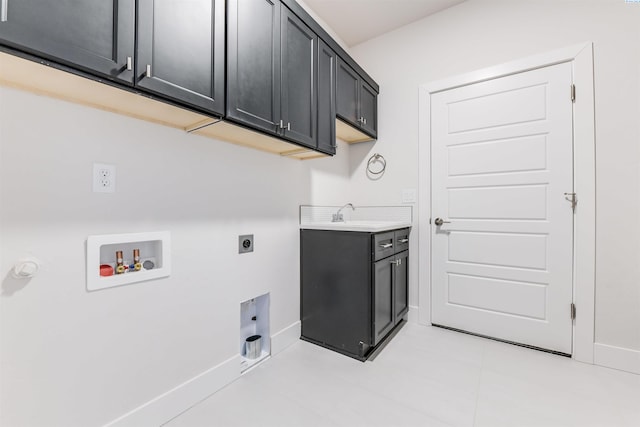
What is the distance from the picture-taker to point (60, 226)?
101 centimetres

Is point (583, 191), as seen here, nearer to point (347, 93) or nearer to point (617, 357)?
point (617, 357)

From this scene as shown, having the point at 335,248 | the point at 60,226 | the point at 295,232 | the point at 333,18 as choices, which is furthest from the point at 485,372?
the point at 333,18

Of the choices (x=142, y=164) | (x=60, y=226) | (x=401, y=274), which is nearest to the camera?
(x=60, y=226)

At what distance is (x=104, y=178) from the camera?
1119 mm

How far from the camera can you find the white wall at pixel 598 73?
1.75 meters

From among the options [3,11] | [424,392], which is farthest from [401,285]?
[3,11]

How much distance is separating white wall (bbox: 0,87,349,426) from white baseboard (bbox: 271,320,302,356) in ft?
1.12

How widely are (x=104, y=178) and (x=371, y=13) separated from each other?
2513 millimetres

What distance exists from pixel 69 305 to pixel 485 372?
2.24 meters

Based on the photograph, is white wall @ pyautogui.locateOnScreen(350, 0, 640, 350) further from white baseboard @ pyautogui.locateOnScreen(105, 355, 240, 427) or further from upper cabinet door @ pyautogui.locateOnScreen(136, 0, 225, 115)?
upper cabinet door @ pyautogui.locateOnScreen(136, 0, 225, 115)

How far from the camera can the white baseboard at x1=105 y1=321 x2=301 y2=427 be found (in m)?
1.22

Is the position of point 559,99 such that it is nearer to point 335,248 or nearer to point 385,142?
point 385,142

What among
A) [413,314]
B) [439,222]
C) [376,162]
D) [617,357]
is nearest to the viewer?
[617,357]

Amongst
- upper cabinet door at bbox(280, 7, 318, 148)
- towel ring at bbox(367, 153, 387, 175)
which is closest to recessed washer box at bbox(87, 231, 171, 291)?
upper cabinet door at bbox(280, 7, 318, 148)
